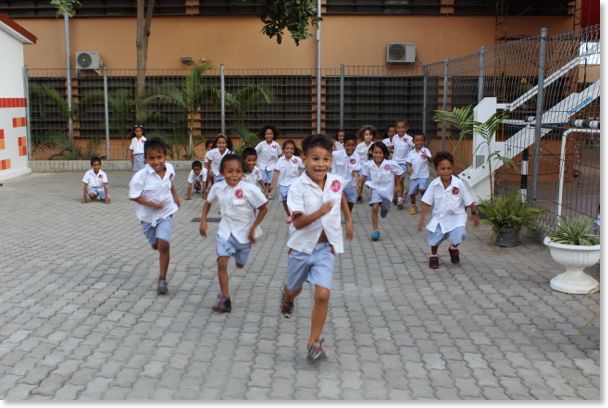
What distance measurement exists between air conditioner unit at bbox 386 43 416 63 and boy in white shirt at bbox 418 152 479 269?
1119cm

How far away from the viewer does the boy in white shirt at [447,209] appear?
767 cm

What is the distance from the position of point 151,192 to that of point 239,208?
1.00m

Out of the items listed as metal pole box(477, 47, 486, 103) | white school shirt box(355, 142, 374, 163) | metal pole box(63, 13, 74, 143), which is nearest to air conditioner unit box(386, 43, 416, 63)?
white school shirt box(355, 142, 374, 163)

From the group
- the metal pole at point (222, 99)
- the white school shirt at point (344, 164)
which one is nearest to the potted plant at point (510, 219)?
the white school shirt at point (344, 164)

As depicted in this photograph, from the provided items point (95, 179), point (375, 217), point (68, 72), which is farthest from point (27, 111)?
point (375, 217)

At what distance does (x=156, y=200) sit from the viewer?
262 inches

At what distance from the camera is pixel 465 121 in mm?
9820

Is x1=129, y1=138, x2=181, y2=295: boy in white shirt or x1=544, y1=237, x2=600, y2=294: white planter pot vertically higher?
x1=129, y1=138, x2=181, y2=295: boy in white shirt

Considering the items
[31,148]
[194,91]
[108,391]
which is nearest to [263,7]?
[194,91]

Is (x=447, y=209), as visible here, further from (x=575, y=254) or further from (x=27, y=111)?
(x=27, y=111)

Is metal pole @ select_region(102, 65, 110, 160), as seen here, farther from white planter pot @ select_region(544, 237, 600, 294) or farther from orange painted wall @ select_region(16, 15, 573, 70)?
white planter pot @ select_region(544, 237, 600, 294)

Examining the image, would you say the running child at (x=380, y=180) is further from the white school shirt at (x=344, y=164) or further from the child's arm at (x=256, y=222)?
the child's arm at (x=256, y=222)

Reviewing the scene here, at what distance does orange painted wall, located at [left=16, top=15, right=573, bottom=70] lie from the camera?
18.8 m

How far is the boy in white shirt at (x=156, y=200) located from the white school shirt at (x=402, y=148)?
7100mm
